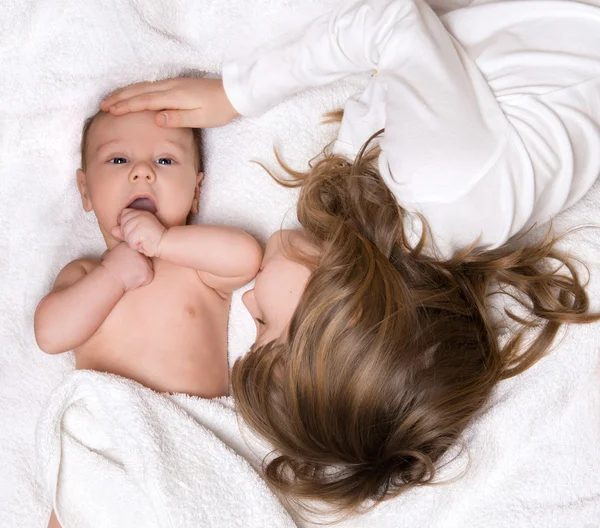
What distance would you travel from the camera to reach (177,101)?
1334 millimetres

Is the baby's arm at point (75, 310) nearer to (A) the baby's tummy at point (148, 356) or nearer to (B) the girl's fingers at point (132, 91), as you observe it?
(A) the baby's tummy at point (148, 356)

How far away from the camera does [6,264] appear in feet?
4.48

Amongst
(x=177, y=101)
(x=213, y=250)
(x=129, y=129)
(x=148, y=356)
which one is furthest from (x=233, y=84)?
(x=148, y=356)

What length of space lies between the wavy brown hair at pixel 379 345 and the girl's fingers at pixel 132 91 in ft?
1.08

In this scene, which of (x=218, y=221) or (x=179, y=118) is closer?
(x=179, y=118)

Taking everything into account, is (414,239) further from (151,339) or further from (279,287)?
(151,339)

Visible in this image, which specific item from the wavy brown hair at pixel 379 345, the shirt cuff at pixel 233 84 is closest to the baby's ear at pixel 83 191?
the shirt cuff at pixel 233 84

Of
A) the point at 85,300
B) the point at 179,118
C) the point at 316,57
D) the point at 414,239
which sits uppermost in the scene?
the point at 316,57

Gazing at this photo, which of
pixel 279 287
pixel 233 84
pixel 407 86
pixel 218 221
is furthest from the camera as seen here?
pixel 218 221

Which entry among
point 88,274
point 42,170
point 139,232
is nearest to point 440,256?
point 139,232

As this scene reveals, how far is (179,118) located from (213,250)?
0.85 feet

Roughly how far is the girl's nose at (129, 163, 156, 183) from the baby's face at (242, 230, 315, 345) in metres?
0.26

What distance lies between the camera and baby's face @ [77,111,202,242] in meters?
1.30

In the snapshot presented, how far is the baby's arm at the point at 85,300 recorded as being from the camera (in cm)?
129
